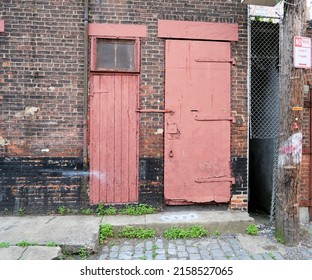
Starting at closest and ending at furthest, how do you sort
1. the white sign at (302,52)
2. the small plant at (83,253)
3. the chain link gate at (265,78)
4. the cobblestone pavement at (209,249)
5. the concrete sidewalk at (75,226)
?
the concrete sidewalk at (75,226) → the small plant at (83,253) → the cobblestone pavement at (209,249) → the white sign at (302,52) → the chain link gate at (265,78)

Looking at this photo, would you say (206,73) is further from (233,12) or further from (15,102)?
(15,102)

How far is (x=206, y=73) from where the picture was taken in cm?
580

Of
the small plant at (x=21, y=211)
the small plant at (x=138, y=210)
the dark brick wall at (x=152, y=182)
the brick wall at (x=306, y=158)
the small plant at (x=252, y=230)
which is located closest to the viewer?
the small plant at (x=252, y=230)

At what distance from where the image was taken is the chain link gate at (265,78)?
6250mm

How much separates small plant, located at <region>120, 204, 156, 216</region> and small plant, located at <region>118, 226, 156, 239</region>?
0.51 metres

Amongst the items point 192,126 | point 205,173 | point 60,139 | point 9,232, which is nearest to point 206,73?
point 192,126

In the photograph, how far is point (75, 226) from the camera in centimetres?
495

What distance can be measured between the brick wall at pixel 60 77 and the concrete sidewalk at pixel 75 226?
59 cm

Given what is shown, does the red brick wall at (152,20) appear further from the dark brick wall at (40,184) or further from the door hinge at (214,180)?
the dark brick wall at (40,184)

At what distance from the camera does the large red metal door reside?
5.75 meters

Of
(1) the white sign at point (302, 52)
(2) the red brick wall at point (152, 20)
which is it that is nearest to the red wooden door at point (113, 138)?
(2) the red brick wall at point (152, 20)

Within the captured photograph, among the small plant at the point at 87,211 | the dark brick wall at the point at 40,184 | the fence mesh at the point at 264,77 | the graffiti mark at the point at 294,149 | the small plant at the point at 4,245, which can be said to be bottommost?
the small plant at the point at 4,245

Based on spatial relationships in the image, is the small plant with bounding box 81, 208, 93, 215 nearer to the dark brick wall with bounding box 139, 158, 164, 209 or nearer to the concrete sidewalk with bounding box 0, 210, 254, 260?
the concrete sidewalk with bounding box 0, 210, 254, 260

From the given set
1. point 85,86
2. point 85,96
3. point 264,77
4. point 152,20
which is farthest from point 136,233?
point 264,77
